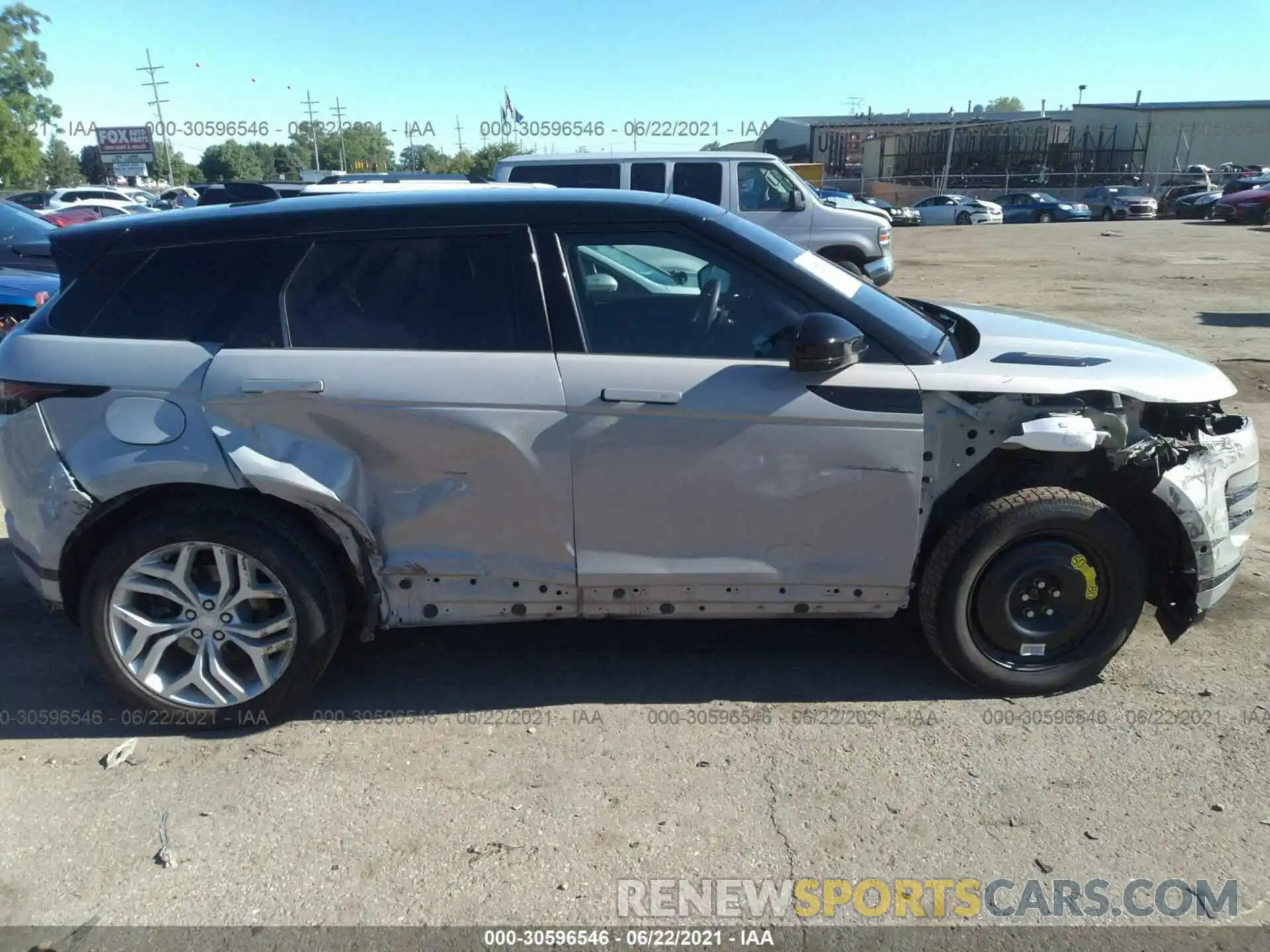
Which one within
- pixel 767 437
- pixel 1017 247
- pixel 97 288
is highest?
pixel 97 288

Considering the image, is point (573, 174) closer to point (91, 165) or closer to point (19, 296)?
point (19, 296)

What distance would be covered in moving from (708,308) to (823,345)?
54cm

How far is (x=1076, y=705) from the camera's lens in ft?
11.5

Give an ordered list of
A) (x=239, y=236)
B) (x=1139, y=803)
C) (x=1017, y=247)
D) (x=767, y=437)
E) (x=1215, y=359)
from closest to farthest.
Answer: (x=1139, y=803) < (x=767, y=437) < (x=239, y=236) < (x=1215, y=359) < (x=1017, y=247)

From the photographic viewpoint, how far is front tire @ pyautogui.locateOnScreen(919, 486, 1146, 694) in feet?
11.0

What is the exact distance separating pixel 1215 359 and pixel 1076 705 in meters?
7.64

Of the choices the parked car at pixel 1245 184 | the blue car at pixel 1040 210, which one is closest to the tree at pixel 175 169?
the blue car at pixel 1040 210

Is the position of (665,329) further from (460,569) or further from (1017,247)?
(1017,247)

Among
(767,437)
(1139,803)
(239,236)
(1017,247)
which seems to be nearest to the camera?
(1139,803)

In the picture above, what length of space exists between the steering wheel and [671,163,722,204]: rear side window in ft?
31.3

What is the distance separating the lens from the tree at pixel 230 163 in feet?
285

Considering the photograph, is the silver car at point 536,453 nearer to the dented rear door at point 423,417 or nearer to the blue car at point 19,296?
the dented rear door at point 423,417

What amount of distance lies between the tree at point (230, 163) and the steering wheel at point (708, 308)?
90.2 m

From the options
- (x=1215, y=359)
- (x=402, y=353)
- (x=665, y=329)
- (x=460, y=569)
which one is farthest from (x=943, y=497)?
(x=1215, y=359)
